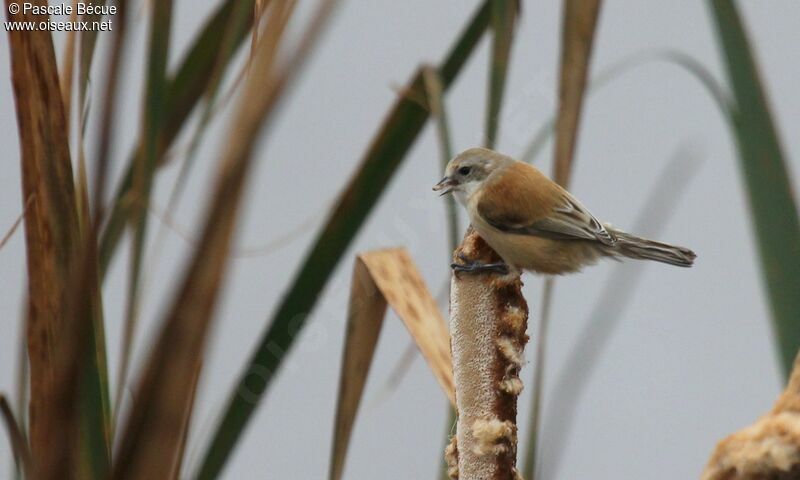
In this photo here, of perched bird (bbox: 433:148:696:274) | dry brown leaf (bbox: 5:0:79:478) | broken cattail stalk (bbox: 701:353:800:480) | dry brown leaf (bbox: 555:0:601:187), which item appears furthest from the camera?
perched bird (bbox: 433:148:696:274)

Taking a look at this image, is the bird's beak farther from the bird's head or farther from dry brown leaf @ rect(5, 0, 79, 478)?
dry brown leaf @ rect(5, 0, 79, 478)

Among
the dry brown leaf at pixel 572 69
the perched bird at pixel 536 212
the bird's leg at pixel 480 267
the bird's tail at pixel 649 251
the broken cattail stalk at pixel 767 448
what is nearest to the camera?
the broken cattail stalk at pixel 767 448

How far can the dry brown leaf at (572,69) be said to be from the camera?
2.91 ft

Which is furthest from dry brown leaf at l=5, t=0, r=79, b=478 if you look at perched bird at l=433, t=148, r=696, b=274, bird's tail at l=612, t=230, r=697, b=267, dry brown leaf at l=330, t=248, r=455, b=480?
bird's tail at l=612, t=230, r=697, b=267

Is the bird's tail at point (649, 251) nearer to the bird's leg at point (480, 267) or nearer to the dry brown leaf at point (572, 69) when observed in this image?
the dry brown leaf at point (572, 69)

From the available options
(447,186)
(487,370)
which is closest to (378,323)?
(447,186)

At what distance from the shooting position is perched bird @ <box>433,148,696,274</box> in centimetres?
116

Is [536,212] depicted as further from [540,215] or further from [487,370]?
[487,370]

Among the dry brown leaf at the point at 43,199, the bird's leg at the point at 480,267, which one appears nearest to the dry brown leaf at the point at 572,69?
the bird's leg at the point at 480,267

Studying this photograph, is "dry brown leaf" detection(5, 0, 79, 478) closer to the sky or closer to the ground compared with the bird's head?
closer to the ground

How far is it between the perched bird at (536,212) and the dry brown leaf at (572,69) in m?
0.23

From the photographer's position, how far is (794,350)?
81cm

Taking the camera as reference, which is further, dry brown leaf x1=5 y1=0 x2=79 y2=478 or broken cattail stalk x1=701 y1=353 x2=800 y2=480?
dry brown leaf x1=5 y1=0 x2=79 y2=478

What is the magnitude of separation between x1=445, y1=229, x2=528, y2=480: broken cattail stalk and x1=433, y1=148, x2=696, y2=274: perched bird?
461 millimetres
